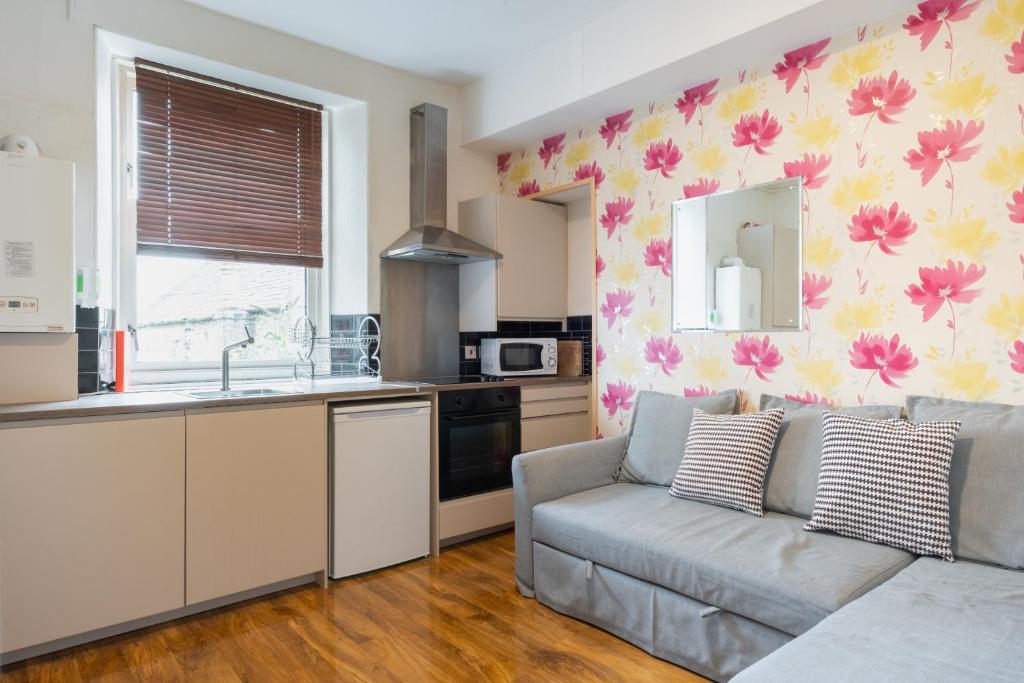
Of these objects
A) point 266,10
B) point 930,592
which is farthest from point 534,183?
point 930,592

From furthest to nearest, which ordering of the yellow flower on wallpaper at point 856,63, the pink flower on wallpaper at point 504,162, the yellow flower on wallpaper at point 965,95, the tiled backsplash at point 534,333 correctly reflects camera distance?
the pink flower on wallpaper at point 504,162
the tiled backsplash at point 534,333
the yellow flower on wallpaper at point 856,63
the yellow flower on wallpaper at point 965,95

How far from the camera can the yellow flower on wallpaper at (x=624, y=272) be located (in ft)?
11.2

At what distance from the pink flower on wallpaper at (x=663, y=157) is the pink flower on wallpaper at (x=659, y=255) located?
35cm

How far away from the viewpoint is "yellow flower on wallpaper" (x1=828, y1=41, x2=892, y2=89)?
8.00 ft

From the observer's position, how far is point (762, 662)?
144cm

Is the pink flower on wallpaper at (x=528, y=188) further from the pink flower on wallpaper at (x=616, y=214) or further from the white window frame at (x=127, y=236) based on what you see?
the white window frame at (x=127, y=236)

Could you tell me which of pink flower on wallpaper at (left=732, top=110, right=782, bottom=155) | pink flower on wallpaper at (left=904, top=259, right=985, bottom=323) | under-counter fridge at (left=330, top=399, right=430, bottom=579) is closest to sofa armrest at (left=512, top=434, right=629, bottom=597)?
under-counter fridge at (left=330, top=399, right=430, bottom=579)

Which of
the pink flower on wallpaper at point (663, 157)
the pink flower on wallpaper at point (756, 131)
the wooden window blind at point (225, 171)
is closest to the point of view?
the pink flower on wallpaper at point (756, 131)

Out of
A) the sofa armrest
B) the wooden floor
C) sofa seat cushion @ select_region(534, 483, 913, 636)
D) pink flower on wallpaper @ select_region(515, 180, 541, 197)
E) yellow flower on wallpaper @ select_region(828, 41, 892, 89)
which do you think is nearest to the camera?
sofa seat cushion @ select_region(534, 483, 913, 636)

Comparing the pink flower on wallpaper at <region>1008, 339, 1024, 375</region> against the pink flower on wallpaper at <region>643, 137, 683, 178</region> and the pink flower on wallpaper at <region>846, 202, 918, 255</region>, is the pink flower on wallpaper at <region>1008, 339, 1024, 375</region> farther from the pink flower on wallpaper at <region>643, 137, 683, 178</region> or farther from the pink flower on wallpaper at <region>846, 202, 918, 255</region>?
the pink flower on wallpaper at <region>643, 137, 683, 178</region>

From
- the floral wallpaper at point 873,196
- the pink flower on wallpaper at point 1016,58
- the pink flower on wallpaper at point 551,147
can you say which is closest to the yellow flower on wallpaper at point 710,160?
the floral wallpaper at point 873,196

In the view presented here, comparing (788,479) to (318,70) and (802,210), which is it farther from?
(318,70)

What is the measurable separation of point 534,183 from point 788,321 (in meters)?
1.90

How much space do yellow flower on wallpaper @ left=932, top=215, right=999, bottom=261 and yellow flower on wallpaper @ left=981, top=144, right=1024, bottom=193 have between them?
13 cm
